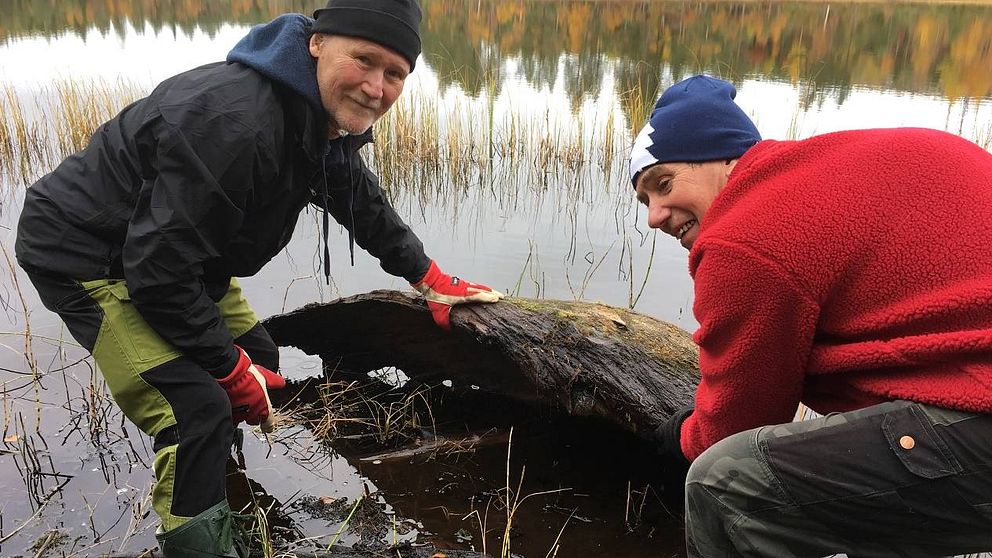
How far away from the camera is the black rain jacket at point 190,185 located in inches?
80.7

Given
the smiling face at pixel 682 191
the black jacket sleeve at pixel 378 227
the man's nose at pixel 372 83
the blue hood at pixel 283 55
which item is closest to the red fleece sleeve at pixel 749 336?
the smiling face at pixel 682 191

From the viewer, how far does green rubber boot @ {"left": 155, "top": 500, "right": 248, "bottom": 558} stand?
2.22 metres

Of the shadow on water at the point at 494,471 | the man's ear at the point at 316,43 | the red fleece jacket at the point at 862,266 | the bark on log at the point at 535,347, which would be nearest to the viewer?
Result: the red fleece jacket at the point at 862,266

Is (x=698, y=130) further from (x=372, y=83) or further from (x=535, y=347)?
(x=535, y=347)

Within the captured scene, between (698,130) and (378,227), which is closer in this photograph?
(698,130)

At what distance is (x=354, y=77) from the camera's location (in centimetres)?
231

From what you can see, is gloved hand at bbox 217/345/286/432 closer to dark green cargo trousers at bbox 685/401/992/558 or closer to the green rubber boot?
the green rubber boot

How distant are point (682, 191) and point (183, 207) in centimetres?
148

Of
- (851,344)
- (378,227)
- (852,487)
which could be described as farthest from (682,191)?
(378,227)

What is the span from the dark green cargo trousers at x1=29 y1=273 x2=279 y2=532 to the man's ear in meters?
1.03

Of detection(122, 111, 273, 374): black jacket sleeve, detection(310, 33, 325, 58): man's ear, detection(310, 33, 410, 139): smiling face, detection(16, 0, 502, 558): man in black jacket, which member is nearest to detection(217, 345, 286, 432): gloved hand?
detection(16, 0, 502, 558): man in black jacket

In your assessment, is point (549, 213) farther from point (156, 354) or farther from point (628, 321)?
point (156, 354)

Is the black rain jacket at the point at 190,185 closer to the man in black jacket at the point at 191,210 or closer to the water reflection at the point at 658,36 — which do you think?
the man in black jacket at the point at 191,210

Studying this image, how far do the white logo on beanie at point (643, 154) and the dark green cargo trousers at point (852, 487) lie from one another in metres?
0.74
